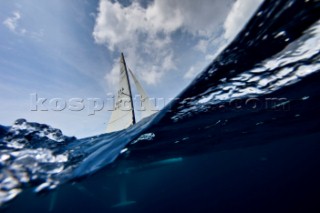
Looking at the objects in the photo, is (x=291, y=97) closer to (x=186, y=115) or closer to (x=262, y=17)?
(x=186, y=115)

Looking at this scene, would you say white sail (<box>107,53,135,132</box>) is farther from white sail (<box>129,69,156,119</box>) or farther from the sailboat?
white sail (<box>129,69,156,119</box>)

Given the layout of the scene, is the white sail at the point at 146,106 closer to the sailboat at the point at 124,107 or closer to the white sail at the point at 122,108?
the sailboat at the point at 124,107

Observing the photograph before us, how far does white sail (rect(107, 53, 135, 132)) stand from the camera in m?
12.2

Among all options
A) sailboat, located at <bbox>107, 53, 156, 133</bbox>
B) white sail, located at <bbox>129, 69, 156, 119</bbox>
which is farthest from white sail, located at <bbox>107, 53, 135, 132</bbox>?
white sail, located at <bbox>129, 69, 156, 119</bbox>

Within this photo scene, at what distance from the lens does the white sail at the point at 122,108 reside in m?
12.2

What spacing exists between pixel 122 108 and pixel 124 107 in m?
0.15

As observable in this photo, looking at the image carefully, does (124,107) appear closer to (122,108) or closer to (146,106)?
(122,108)

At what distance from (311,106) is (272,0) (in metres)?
13.9

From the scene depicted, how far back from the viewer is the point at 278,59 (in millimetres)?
6570

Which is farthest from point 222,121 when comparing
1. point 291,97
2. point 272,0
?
point 272,0

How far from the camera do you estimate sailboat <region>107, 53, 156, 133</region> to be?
12.2 m

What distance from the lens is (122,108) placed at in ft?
40.7

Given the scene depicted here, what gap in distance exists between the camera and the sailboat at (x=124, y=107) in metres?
12.2

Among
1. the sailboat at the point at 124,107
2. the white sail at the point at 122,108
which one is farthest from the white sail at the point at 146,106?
the white sail at the point at 122,108
